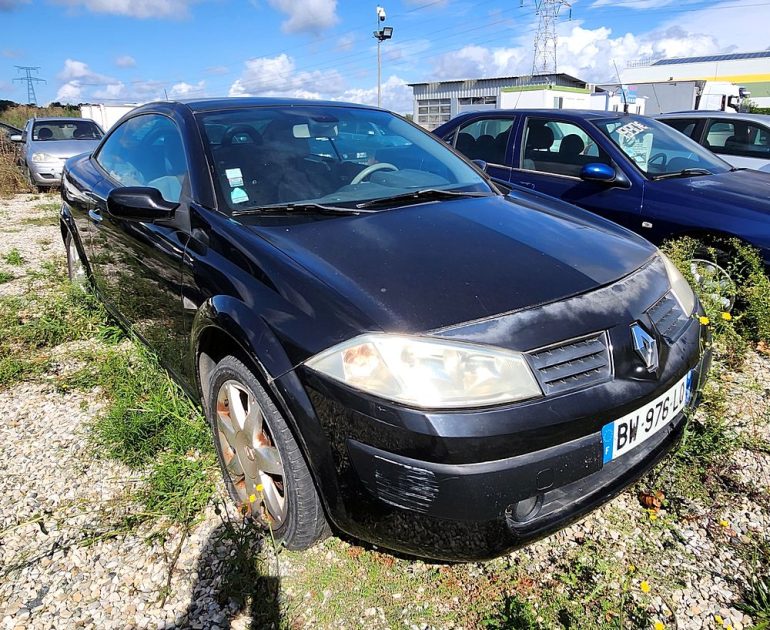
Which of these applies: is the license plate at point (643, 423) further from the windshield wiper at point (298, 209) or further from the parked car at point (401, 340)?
the windshield wiper at point (298, 209)

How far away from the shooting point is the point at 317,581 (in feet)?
6.36

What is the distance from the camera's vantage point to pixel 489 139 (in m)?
5.46

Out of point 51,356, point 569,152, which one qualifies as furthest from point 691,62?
point 51,356

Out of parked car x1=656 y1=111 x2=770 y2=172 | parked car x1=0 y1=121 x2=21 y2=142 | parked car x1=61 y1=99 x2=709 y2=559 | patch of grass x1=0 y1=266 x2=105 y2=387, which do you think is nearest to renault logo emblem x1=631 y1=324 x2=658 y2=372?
parked car x1=61 y1=99 x2=709 y2=559

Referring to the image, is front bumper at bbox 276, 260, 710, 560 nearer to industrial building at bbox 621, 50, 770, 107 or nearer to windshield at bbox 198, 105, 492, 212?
windshield at bbox 198, 105, 492, 212

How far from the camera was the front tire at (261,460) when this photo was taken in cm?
181

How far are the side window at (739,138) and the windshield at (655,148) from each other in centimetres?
243

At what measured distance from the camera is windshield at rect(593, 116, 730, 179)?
14.9ft

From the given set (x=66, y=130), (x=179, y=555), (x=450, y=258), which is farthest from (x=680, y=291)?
(x=66, y=130)

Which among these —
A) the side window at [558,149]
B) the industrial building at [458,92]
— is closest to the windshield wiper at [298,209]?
the side window at [558,149]

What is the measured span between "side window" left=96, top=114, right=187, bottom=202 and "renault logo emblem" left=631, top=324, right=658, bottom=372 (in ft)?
6.15

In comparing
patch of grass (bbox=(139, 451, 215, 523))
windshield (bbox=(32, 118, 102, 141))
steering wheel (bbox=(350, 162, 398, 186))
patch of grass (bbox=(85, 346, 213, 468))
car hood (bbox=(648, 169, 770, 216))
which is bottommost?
patch of grass (bbox=(139, 451, 215, 523))

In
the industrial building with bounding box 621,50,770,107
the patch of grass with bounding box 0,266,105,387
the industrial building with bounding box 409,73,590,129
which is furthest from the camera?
the industrial building with bounding box 621,50,770,107

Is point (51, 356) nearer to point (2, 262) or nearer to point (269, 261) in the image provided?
point (269, 261)
